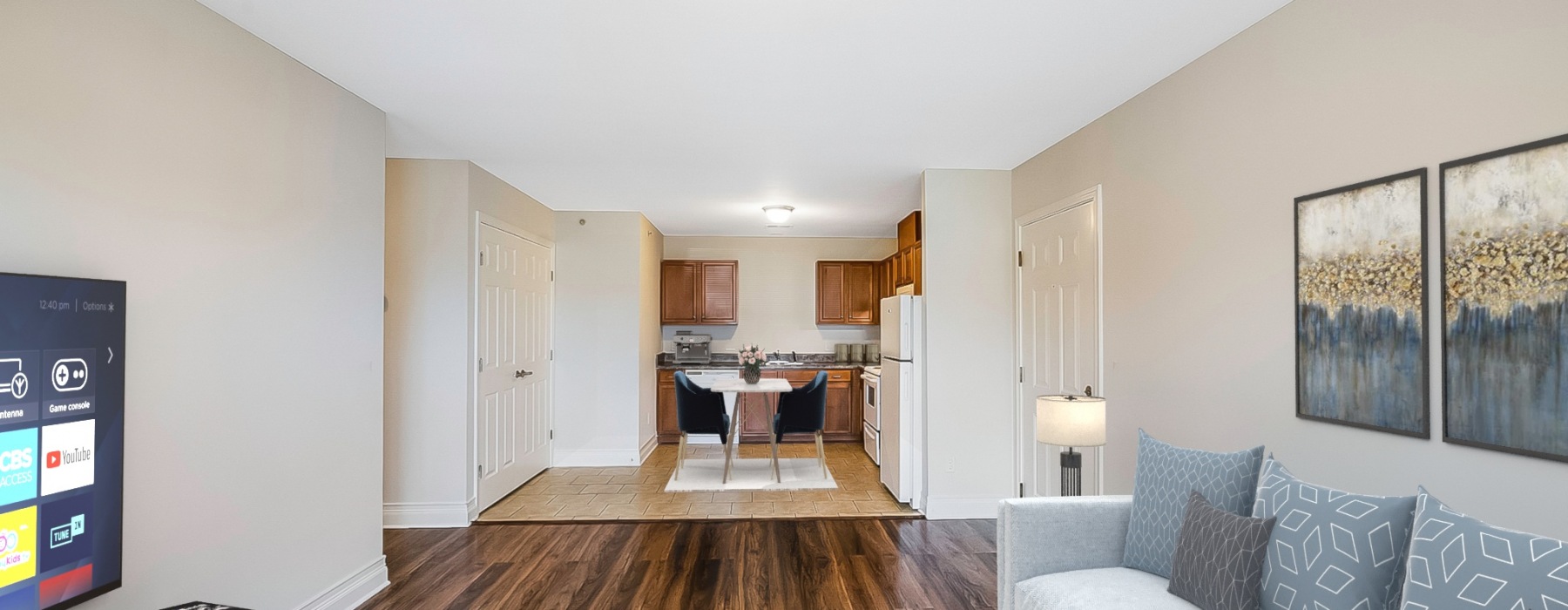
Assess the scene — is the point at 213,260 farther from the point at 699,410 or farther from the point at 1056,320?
the point at 1056,320

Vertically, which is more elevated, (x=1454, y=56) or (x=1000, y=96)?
(x=1000, y=96)

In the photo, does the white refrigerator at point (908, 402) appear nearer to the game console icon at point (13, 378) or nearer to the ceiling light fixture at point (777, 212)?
the ceiling light fixture at point (777, 212)

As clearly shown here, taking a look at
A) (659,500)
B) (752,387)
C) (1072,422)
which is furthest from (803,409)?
(1072,422)

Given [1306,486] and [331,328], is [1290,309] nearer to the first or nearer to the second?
[1306,486]

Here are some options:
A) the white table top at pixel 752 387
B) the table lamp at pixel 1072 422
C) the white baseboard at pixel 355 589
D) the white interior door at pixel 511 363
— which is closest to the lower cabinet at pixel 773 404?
the white table top at pixel 752 387

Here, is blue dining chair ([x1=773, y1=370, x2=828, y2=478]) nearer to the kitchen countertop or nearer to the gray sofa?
the kitchen countertop

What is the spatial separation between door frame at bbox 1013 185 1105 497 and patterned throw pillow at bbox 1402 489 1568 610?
1963 mm

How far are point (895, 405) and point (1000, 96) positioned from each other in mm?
2535

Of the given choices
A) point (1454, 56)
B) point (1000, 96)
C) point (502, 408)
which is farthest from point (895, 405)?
point (1454, 56)

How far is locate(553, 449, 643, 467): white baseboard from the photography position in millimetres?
6211

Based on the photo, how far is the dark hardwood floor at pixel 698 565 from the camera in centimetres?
323

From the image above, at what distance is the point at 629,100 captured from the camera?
3.15 m

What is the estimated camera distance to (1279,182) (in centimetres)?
229

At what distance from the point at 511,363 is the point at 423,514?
4.02 ft
